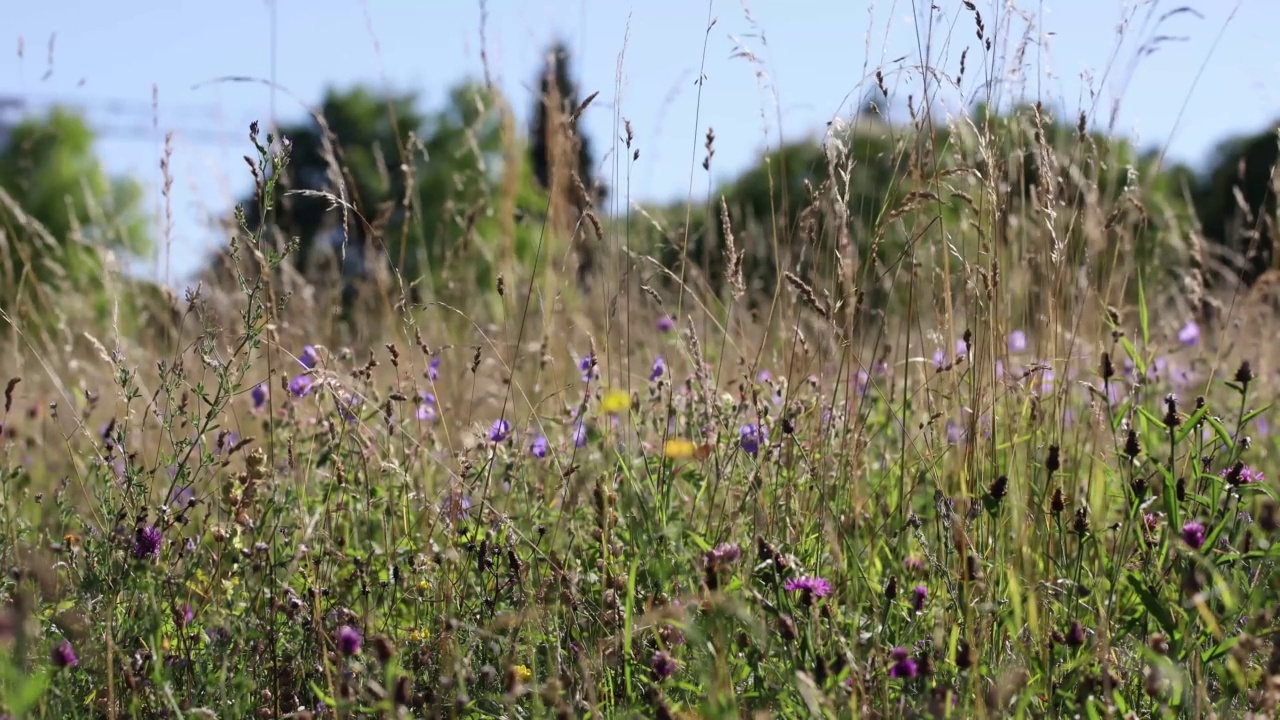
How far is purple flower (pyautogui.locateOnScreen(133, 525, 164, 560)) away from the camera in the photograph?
5.49 ft

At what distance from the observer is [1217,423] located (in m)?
1.62

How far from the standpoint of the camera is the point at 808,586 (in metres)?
1.49

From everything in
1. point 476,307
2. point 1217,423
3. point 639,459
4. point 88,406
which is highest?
point 1217,423

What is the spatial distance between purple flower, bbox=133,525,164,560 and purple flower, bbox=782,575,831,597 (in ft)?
2.90

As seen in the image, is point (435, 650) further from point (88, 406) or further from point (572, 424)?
point (88, 406)

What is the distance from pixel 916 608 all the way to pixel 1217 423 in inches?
19.0

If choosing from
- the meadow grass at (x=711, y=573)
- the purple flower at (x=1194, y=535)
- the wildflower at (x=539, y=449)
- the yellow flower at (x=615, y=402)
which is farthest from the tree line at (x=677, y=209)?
the purple flower at (x=1194, y=535)

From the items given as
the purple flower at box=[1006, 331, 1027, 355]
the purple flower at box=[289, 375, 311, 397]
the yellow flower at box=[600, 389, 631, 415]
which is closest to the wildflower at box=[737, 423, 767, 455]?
the yellow flower at box=[600, 389, 631, 415]

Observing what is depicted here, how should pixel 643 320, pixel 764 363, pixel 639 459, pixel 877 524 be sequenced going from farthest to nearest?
pixel 643 320 → pixel 764 363 → pixel 639 459 → pixel 877 524

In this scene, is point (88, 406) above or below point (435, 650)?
above

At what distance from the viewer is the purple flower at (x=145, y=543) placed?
1.67 metres

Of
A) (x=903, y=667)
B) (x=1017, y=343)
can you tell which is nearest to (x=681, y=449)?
(x=903, y=667)

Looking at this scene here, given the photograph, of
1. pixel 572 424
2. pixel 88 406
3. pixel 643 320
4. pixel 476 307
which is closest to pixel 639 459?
pixel 572 424

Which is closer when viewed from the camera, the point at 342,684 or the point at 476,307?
the point at 342,684
